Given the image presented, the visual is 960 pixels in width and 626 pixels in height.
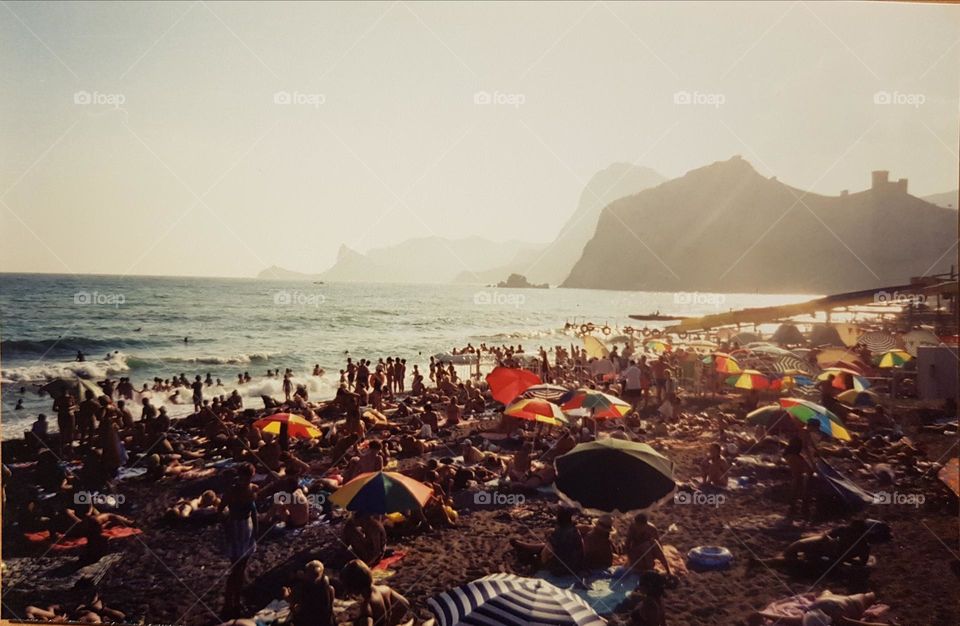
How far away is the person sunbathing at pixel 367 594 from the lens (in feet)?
15.3

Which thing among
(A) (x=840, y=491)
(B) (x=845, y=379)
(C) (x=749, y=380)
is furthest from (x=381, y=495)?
(B) (x=845, y=379)

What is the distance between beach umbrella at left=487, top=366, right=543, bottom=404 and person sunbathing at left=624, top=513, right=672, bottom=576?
188 inches

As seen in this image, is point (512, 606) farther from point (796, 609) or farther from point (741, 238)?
point (741, 238)

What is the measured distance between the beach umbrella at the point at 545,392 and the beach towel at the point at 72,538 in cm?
670

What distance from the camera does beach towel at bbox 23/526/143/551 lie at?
7799mm

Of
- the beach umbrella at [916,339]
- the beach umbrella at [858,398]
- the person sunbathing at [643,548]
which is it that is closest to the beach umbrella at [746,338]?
the beach umbrella at [916,339]

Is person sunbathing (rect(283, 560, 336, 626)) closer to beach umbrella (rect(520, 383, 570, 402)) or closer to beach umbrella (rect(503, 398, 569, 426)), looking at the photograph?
beach umbrella (rect(503, 398, 569, 426))

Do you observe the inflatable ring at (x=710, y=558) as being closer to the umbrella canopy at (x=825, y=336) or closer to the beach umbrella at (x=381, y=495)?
the beach umbrella at (x=381, y=495)

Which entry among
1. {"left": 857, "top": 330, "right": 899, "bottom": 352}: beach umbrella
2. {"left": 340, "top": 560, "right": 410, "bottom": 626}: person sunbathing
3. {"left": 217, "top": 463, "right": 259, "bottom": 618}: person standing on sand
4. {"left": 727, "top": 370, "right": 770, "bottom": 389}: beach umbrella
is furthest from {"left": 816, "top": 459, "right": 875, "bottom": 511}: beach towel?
{"left": 857, "top": 330, "right": 899, "bottom": 352}: beach umbrella

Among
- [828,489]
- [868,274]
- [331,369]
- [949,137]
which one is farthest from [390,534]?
[868,274]

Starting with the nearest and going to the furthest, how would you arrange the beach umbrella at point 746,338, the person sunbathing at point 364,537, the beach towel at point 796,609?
the beach towel at point 796,609, the person sunbathing at point 364,537, the beach umbrella at point 746,338

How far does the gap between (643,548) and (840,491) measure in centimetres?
404

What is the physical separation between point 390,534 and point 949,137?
12.2 metres

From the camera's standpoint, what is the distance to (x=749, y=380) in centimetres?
1299
